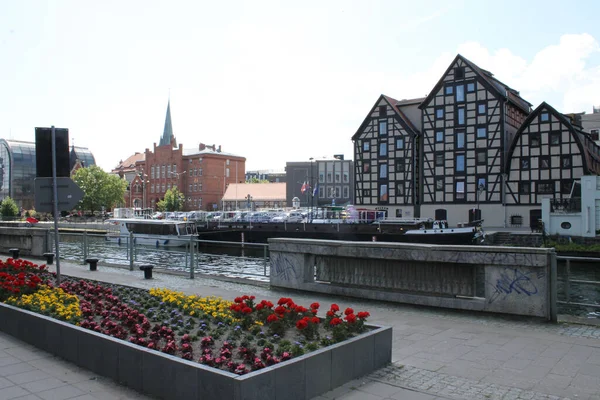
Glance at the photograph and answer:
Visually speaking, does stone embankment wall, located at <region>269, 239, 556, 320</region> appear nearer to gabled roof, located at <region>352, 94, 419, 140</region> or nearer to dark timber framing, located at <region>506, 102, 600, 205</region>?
dark timber framing, located at <region>506, 102, 600, 205</region>

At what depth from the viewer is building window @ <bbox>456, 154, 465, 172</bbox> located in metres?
58.8

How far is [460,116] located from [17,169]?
107456mm

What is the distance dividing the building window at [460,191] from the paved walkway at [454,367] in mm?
51963

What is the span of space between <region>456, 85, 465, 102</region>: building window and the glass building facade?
309ft

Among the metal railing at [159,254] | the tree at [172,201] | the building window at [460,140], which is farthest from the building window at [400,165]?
the tree at [172,201]

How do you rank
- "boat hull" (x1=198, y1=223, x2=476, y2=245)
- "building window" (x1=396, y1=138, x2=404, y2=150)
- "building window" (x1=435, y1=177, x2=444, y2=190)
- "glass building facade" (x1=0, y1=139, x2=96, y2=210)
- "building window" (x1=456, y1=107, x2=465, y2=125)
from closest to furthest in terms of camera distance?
1. "boat hull" (x1=198, y1=223, x2=476, y2=245)
2. "building window" (x1=456, y1=107, x2=465, y2=125)
3. "building window" (x1=435, y1=177, x2=444, y2=190)
4. "building window" (x1=396, y1=138, x2=404, y2=150)
5. "glass building facade" (x1=0, y1=139, x2=96, y2=210)

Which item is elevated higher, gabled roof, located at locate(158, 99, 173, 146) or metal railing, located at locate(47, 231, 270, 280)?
gabled roof, located at locate(158, 99, 173, 146)

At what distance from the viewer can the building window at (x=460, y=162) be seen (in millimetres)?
58812

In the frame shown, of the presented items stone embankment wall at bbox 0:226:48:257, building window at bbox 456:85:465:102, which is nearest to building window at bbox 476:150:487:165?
building window at bbox 456:85:465:102

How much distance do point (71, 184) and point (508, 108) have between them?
5601 centimetres

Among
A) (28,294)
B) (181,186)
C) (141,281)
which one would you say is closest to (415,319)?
(28,294)

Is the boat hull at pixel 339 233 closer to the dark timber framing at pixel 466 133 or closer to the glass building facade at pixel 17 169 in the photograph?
the dark timber framing at pixel 466 133

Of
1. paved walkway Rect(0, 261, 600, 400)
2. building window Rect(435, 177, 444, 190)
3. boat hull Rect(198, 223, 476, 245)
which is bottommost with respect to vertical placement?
boat hull Rect(198, 223, 476, 245)

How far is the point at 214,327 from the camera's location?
7.01 metres
